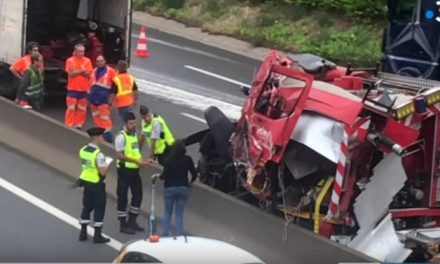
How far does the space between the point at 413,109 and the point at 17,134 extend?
7.59m

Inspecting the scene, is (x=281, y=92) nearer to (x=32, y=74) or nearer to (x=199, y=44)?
(x=32, y=74)

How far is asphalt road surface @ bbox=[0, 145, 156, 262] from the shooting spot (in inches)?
541

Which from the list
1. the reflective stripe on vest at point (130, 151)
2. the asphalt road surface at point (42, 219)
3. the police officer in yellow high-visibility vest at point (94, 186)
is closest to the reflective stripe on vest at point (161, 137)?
the asphalt road surface at point (42, 219)

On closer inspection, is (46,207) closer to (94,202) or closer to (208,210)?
(94,202)

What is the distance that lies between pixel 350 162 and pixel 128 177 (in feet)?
10.4

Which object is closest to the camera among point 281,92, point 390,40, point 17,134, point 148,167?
point 281,92

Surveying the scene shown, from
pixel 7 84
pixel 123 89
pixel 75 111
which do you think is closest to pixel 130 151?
pixel 123 89

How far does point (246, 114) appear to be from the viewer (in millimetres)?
14281

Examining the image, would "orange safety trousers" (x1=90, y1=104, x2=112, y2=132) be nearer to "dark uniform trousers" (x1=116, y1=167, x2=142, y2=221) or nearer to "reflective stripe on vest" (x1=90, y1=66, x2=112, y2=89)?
"reflective stripe on vest" (x1=90, y1=66, x2=112, y2=89)

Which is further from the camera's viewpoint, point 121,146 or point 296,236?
point 121,146

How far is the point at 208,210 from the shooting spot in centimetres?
1438

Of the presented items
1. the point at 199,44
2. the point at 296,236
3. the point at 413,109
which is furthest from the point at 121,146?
the point at 199,44

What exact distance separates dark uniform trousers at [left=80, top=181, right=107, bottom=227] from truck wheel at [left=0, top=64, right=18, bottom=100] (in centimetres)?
742

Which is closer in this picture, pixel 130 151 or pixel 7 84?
pixel 130 151
